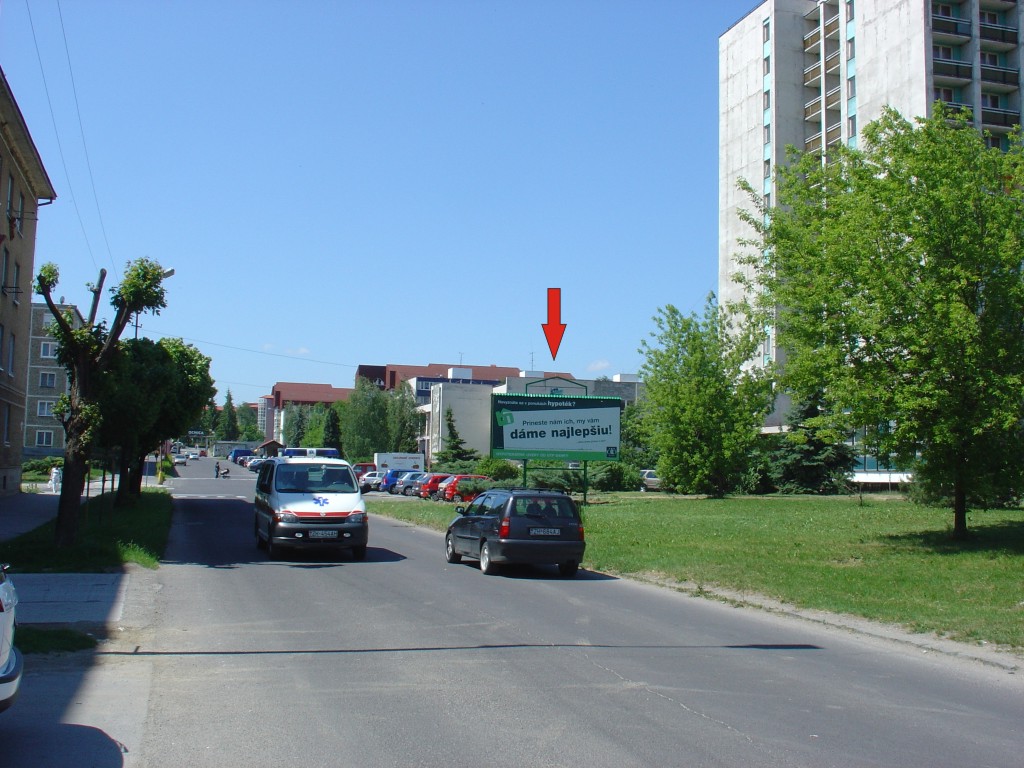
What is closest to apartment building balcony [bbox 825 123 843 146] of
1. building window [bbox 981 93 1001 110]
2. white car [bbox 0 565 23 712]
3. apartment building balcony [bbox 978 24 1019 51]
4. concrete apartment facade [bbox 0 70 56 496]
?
building window [bbox 981 93 1001 110]

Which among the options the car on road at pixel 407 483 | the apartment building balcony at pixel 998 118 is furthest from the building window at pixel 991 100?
the car on road at pixel 407 483

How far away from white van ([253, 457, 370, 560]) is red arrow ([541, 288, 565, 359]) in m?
7.29

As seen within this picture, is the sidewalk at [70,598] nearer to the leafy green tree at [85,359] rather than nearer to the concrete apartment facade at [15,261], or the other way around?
the leafy green tree at [85,359]

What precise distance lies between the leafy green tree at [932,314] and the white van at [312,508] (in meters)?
9.86

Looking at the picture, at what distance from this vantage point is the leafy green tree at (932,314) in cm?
1750

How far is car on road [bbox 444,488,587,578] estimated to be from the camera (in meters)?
15.4

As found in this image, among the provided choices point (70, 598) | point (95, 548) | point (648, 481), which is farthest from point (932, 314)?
point (648, 481)

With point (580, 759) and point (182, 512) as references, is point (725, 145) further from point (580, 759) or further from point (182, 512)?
point (580, 759)

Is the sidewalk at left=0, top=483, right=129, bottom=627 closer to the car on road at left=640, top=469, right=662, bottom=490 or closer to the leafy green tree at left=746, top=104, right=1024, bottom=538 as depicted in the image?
the leafy green tree at left=746, top=104, right=1024, bottom=538

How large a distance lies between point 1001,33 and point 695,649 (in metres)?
60.7

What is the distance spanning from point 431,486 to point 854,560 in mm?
33129

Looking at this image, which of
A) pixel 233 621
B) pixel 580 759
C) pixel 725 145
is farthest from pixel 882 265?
pixel 725 145

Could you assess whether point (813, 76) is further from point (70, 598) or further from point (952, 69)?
point (70, 598)

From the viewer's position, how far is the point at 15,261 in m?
34.0
